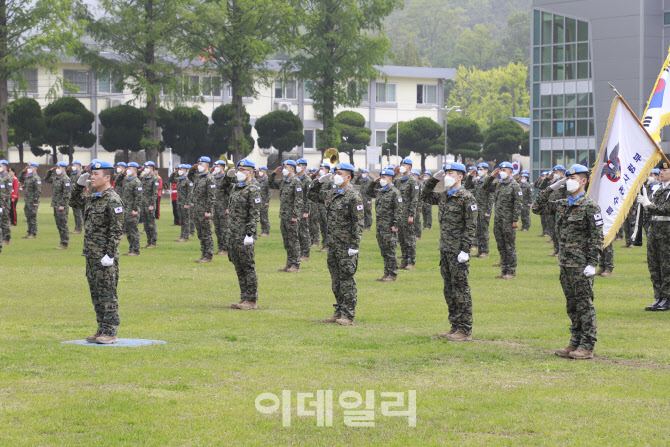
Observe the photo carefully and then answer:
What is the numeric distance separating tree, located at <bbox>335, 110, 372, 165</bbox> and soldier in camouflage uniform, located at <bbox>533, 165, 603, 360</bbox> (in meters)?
60.9

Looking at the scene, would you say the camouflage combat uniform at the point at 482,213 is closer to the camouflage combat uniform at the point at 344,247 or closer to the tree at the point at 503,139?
the camouflage combat uniform at the point at 344,247

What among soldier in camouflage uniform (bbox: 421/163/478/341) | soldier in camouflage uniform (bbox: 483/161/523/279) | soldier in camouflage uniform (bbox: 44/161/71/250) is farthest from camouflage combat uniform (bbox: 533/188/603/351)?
soldier in camouflage uniform (bbox: 44/161/71/250)

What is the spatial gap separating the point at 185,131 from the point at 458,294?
50.8 m

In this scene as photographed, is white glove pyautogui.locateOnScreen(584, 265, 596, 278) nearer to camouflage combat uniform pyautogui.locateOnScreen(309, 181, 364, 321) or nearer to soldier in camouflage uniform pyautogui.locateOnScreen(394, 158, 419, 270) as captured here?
camouflage combat uniform pyautogui.locateOnScreen(309, 181, 364, 321)

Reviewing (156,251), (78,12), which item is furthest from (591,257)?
(78,12)

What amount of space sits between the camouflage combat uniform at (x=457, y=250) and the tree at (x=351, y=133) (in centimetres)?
5954

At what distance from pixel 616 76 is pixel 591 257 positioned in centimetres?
4675

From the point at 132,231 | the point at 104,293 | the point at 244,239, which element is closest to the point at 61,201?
the point at 132,231

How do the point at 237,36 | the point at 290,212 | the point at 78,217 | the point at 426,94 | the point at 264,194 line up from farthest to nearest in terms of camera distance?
1. the point at 426,94
2. the point at 237,36
3. the point at 264,194
4. the point at 78,217
5. the point at 290,212

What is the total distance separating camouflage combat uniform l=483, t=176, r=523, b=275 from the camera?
64.0 ft

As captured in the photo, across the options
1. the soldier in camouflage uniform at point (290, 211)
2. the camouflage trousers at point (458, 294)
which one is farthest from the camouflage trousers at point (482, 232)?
the camouflage trousers at point (458, 294)

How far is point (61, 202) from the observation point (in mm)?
26078

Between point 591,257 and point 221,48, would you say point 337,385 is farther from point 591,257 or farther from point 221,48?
point 221,48

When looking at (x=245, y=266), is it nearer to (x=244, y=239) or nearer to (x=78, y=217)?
(x=244, y=239)
